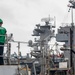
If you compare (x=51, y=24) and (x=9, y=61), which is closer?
(x=9, y=61)

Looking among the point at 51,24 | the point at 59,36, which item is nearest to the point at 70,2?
the point at 59,36

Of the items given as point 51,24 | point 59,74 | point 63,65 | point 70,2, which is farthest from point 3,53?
point 51,24

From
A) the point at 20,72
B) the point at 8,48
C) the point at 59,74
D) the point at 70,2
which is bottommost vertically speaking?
the point at 59,74

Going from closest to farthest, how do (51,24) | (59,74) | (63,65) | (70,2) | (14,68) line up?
(14,68), (63,65), (59,74), (70,2), (51,24)

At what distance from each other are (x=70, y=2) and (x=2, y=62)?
48.9 meters

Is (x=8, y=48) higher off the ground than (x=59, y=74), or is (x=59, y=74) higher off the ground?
(x=8, y=48)

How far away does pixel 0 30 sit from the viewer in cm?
1165

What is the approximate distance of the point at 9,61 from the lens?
1159cm

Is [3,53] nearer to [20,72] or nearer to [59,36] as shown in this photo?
[20,72]

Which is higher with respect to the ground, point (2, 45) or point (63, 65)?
point (2, 45)

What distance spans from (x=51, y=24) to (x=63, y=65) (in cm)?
4636

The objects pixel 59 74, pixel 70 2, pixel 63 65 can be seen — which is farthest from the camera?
pixel 70 2

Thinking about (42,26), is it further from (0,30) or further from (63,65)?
(0,30)

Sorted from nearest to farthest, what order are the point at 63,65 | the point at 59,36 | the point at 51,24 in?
Result: 1. the point at 63,65
2. the point at 59,36
3. the point at 51,24
